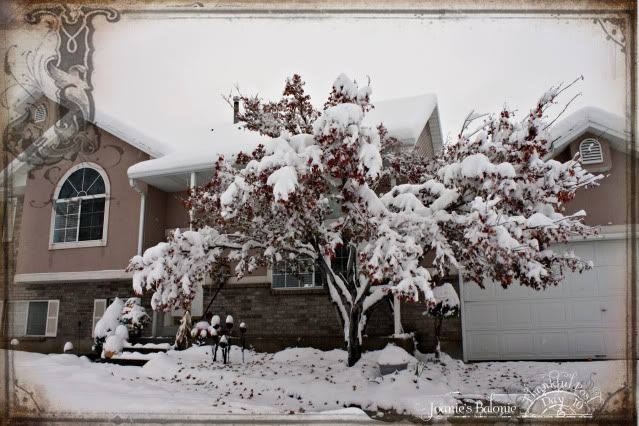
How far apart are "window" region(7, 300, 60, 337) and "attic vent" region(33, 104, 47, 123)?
9.10 metres

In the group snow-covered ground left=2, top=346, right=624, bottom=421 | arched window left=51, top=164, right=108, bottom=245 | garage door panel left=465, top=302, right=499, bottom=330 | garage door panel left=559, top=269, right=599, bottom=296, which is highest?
arched window left=51, top=164, right=108, bottom=245

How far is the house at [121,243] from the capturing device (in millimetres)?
11422

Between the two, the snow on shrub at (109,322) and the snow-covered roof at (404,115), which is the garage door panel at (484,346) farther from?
the snow on shrub at (109,322)

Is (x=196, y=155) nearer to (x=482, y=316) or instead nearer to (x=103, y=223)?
(x=103, y=223)

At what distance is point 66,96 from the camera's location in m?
5.15

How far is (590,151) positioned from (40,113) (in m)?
9.99

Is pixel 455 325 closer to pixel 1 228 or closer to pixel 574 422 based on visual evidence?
pixel 574 422

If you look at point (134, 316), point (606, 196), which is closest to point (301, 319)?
point (134, 316)

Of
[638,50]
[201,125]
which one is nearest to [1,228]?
[638,50]

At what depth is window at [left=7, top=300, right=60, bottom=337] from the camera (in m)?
12.8

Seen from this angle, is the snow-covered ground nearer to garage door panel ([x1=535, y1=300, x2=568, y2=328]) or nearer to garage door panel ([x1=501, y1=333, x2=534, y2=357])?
garage door panel ([x1=501, y1=333, x2=534, y2=357])

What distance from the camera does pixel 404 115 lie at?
1120 cm
